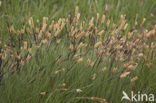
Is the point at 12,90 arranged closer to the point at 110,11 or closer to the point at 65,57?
the point at 65,57

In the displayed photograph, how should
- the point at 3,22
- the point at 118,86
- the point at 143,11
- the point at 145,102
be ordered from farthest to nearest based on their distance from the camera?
the point at 143,11 → the point at 3,22 → the point at 145,102 → the point at 118,86

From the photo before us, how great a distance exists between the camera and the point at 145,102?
9.48 feet

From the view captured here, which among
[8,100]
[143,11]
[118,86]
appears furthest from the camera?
[143,11]

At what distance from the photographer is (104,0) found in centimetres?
471

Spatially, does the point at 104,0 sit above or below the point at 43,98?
above

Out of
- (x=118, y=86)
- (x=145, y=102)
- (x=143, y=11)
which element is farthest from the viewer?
(x=143, y=11)

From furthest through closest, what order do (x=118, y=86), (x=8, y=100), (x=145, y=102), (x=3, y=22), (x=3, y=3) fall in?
(x=3, y=3)
(x=3, y=22)
(x=145, y=102)
(x=118, y=86)
(x=8, y=100)

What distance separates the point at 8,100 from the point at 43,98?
0.27m

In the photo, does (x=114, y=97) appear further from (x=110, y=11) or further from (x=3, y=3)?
(x=3, y=3)

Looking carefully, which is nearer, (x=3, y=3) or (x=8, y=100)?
(x=8, y=100)

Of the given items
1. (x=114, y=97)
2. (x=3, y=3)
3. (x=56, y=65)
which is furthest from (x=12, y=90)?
(x=3, y=3)

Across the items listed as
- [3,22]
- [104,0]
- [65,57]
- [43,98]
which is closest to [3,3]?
[3,22]

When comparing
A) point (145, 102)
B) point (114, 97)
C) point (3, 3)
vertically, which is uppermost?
point (3, 3)

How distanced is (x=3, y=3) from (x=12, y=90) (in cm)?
217
